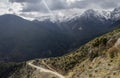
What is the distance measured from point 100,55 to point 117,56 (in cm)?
1561

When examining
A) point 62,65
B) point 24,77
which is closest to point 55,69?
point 62,65

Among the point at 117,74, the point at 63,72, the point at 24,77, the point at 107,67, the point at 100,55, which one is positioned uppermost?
the point at 24,77

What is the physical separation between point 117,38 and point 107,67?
81.4ft

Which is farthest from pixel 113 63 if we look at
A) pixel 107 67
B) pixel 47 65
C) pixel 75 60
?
pixel 47 65

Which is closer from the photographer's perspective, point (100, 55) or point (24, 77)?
point (100, 55)

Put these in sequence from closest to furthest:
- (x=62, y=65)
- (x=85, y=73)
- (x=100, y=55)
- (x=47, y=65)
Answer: (x=85, y=73) < (x=100, y=55) < (x=62, y=65) < (x=47, y=65)

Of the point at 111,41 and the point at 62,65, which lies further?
the point at 62,65

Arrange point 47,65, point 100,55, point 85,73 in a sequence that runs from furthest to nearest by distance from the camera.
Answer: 1. point 47,65
2. point 100,55
3. point 85,73

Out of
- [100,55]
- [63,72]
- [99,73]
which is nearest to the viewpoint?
[99,73]

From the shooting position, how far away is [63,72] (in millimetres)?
148375

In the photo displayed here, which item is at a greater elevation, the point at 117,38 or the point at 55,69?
the point at 55,69

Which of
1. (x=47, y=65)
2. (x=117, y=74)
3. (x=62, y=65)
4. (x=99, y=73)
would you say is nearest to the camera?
(x=117, y=74)

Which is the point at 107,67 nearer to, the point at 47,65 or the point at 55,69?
the point at 55,69

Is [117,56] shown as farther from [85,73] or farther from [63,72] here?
[63,72]
